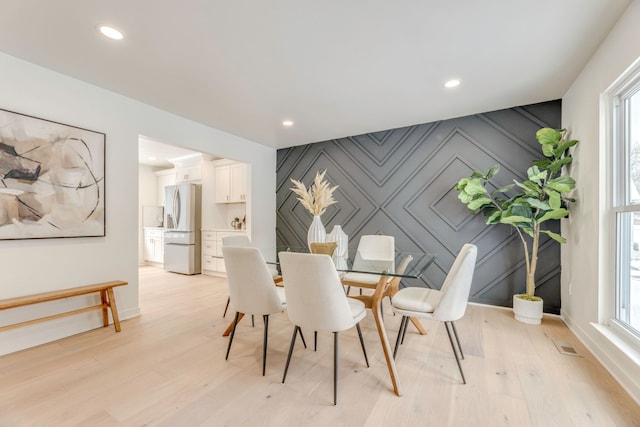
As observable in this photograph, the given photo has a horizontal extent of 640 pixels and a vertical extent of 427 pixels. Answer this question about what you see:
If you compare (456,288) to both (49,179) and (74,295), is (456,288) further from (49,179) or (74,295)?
(49,179)

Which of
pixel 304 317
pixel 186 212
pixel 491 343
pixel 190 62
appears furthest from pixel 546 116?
pixel 186 212

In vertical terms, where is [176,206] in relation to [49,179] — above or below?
below

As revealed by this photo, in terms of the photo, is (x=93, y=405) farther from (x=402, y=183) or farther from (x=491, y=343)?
(x=402, y=183)

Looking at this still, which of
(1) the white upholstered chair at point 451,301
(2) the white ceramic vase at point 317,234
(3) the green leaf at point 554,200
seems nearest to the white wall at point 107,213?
(2) the white ceramic vase at point 317,234

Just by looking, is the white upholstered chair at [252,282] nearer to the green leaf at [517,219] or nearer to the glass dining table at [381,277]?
the glass dining table at [381,277]

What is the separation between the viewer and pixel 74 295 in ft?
7.78

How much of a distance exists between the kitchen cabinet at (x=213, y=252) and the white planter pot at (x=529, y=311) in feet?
14.2

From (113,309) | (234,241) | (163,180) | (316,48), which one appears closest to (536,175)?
(316,48)

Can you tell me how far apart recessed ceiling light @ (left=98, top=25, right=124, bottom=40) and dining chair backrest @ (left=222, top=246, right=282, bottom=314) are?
1700 millimetres

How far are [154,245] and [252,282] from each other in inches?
215

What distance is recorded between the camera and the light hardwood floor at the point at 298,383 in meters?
1.51

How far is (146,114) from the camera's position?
10.3 ft

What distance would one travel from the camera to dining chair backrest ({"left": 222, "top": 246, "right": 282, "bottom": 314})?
192 cm

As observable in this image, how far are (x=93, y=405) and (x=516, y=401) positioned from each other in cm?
251
